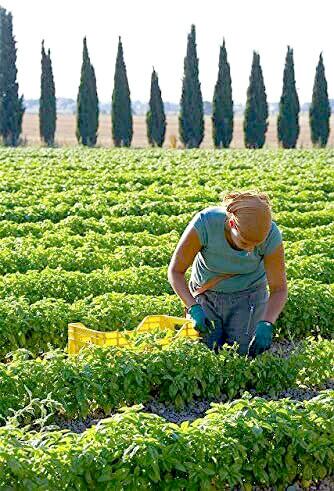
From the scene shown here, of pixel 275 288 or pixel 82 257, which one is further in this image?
pixel 82 257

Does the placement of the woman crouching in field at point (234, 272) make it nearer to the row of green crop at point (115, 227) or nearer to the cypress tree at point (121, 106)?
the row of green crop at point (115, 227)

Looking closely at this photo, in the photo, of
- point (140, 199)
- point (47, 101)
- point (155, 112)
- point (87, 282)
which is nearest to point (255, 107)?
point (155, 112)

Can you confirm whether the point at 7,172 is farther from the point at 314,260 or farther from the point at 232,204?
the point at 232,204

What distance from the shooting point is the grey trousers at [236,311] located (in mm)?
6586

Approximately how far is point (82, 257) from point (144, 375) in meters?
4.22

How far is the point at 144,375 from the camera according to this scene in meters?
6.02

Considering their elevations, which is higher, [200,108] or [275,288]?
[200,108]

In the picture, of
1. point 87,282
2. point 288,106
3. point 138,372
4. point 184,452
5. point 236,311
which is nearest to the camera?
point 184,452

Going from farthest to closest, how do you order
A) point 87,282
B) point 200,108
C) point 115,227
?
point 200,108, point 115,227, point 87,282

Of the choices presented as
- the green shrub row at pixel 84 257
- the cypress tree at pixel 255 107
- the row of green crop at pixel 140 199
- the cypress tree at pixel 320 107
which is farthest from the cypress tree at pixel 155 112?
the green shrub row at pixel 84 257

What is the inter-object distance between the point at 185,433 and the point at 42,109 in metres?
43.7

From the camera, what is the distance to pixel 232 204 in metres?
5.92

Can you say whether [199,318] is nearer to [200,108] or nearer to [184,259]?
[184,259]

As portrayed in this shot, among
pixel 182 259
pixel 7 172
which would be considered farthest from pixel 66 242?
pixel 7 172
